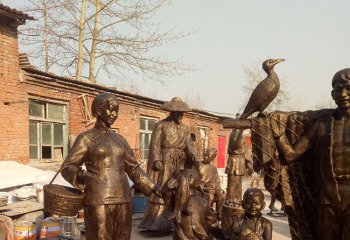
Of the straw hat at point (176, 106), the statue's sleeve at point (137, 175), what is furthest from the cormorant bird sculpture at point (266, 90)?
the straw hat at point (176, 106)

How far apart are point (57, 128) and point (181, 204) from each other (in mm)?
8341

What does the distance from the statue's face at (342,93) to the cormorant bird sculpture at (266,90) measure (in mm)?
451

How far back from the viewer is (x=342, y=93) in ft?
10.3

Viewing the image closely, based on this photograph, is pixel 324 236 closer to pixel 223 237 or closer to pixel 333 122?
pixel 333 122

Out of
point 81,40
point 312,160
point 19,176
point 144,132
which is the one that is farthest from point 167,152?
point 81,40

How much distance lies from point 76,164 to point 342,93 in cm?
251

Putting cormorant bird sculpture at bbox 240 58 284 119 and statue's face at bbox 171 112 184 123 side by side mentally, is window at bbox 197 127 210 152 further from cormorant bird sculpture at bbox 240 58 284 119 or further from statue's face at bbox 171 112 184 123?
cormorant bird sculpture at bbox 240 58 284 119

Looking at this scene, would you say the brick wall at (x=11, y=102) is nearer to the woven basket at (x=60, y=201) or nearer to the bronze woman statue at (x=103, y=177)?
the bronze woman statue at (x=103, y=177)

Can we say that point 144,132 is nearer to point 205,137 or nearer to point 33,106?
point 33,106

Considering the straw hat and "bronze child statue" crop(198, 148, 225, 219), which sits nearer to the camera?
the straw hat

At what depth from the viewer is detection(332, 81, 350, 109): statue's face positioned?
3.11 metres

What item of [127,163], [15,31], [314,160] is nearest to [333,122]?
[314,160]

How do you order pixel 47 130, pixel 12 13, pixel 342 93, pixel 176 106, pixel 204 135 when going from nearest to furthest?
pixel 342 93 < pixel 176 106 < pixel 12 13 < pixel 47 130 < pixel 204 135

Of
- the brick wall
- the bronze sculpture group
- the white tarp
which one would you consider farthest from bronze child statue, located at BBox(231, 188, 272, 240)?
the brick wall
